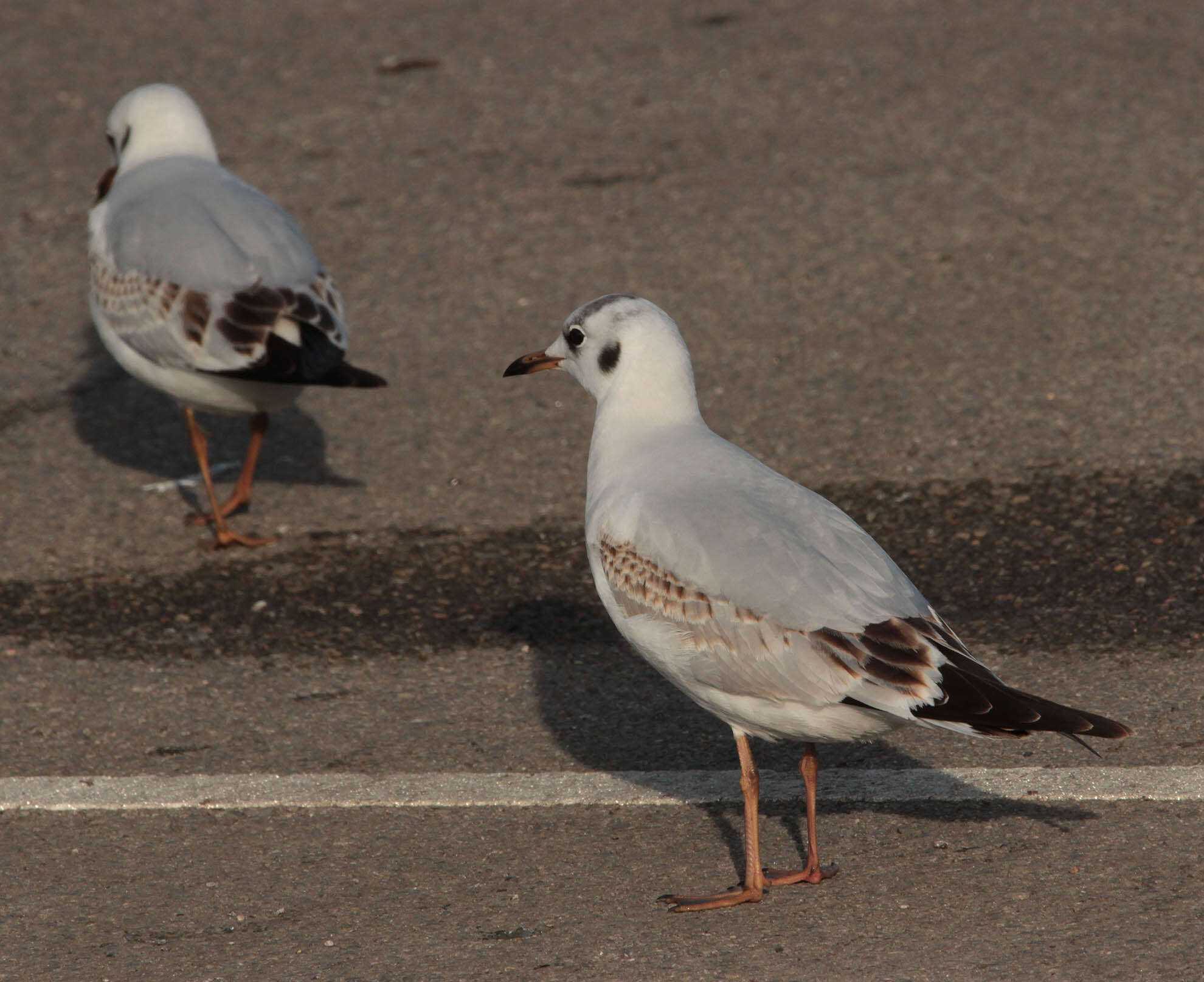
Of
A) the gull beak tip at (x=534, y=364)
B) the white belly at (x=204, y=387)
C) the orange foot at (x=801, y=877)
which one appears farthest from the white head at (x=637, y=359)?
the white belly at (x=204, y=387)

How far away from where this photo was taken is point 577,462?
7.18 m

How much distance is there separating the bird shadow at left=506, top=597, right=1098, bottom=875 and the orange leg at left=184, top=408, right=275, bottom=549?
1369 millimetres

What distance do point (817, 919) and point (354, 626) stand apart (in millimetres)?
2484

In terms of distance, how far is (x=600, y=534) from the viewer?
4.48 meters

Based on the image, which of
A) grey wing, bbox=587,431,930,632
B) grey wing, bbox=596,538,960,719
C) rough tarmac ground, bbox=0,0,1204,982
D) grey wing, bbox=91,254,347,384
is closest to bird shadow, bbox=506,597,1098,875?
rough tarmac ground, bbox=0,0,1204,982

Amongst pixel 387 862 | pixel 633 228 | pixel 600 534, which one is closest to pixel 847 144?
pixel 633 228

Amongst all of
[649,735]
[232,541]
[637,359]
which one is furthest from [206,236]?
[649,735]

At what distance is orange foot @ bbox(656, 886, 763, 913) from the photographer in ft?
13.3

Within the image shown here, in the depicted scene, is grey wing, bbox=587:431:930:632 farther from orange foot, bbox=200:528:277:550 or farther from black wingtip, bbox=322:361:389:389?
orange foot, bbox=200:528:277:550

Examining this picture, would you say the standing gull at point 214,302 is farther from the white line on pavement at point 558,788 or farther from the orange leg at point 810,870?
the orange leg at point 810,870

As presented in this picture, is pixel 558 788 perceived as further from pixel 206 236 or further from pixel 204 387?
pixel 206 236

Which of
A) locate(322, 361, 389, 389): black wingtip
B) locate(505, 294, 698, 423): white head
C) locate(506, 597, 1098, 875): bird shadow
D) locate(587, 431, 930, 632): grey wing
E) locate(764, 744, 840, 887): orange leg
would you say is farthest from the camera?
locate(322, 361, 389, 389): black wingtip

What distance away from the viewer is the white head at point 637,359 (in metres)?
4.79

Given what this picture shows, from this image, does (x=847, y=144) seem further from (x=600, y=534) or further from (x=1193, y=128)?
(x=600, y=534)
